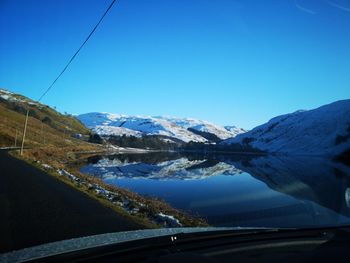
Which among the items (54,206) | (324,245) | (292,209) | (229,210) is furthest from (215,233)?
(292,209)

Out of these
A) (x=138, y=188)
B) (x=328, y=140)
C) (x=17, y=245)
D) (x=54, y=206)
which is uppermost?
(x=328, y=140)

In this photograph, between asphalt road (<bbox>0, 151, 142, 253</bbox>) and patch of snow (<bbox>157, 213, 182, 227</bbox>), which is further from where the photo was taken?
patch of snow (<bbox>157, 213, 182, 227</bbox>)

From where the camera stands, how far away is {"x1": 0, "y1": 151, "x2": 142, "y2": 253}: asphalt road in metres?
9.96

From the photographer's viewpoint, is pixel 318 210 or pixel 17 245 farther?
pixel 318 210

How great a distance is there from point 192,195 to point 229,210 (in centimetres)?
685

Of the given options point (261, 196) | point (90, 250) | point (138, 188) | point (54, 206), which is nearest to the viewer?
point (90, 250)

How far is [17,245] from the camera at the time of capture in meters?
8.88

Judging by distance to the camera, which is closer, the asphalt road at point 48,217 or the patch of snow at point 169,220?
the asphalt road at point 48,217

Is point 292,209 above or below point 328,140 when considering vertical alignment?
below

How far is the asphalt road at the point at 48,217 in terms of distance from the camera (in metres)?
9.96

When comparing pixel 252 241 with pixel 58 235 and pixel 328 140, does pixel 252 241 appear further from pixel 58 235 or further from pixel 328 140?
pixel 328 140

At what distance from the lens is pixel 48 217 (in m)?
12.5

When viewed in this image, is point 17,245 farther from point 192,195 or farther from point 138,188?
point 138,188

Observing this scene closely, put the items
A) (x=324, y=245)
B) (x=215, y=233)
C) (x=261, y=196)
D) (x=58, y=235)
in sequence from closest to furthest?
(x=324, y=245), (x=215, y=233), (x=58, y=235), (x=261, y=196)
